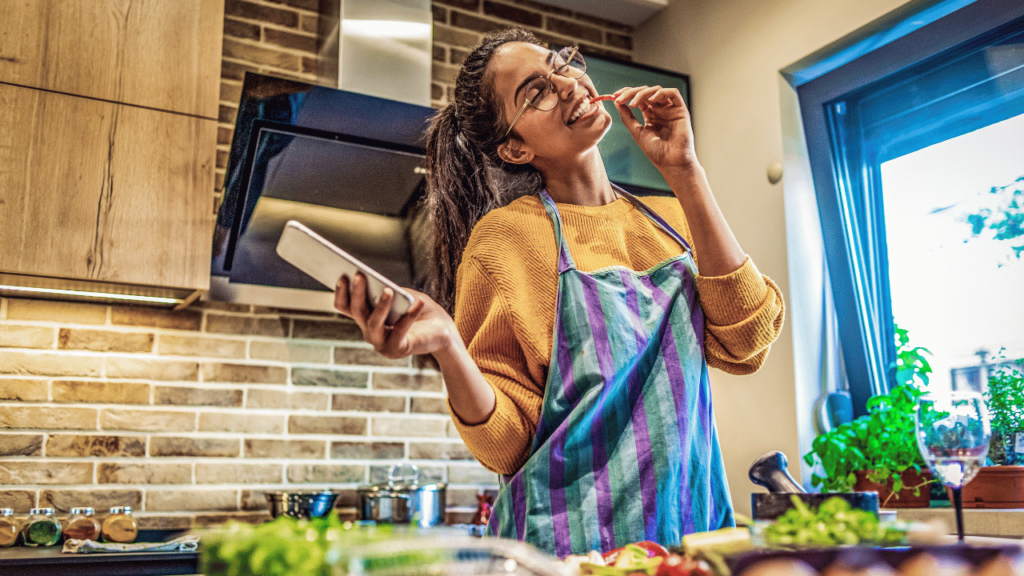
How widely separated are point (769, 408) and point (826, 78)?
1.06 meters

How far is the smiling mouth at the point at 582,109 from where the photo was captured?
3.74 feet

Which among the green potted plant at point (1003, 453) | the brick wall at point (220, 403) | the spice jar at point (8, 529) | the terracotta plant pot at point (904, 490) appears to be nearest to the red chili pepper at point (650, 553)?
the green potted plant at point (1003, 453)

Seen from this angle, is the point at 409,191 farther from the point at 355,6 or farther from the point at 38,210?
the point at 38,210

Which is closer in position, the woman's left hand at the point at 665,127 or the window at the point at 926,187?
the woman's left hand at the point at 665,127

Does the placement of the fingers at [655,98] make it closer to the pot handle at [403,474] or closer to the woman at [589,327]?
the woman at [589,327]

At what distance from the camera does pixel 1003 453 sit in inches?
74.4

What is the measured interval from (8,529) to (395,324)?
1.81 m

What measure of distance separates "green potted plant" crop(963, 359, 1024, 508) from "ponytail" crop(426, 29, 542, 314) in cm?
130

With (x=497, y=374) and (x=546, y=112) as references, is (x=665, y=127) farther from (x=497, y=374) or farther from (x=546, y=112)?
(x=497, y=374)

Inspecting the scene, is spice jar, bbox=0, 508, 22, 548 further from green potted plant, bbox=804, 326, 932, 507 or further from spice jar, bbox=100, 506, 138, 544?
green potted plant, bbox=804, 326, 932, 507

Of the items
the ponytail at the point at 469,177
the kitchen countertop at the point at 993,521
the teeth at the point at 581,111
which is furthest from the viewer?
the kitchen countertop at the point at 993,521

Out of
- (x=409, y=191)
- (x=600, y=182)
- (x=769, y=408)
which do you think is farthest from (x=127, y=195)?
(x=769, y=408)

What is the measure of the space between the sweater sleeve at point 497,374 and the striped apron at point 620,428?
0.03 metres

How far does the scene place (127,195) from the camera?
2.15m
